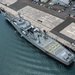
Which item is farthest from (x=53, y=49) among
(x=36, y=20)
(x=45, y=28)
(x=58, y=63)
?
(x=36, y=20)

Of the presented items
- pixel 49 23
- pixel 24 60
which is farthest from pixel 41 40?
pixel 49 23

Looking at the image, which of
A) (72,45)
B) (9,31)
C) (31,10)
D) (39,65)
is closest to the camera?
(39,65)

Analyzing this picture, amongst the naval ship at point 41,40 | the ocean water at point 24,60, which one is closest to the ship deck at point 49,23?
the naval ship at point 41,40

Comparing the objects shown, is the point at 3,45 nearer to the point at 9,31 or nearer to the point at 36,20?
the point at 9,31

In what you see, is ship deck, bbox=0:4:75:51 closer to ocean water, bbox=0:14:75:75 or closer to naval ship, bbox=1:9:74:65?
naval ship, bbox=1:9:74:65

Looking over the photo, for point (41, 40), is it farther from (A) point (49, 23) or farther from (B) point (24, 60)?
(A) point (49, 23)
